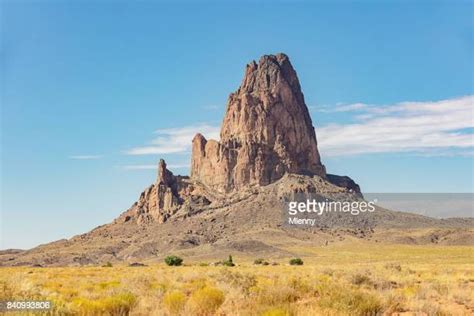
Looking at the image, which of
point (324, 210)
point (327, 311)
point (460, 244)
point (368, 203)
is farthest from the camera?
point (368, 203)

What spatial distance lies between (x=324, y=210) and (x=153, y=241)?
2206 inches

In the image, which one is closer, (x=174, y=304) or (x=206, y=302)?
(x=174, y=304)

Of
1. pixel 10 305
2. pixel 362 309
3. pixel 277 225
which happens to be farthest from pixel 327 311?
pixel 277 225

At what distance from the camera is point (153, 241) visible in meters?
164

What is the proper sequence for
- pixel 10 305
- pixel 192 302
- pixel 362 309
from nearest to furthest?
pixel 10 305 → pixel 362 309 → pixel 192 302

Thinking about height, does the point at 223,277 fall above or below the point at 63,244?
above

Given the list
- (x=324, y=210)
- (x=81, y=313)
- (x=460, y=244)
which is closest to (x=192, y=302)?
(x=81, y=313)

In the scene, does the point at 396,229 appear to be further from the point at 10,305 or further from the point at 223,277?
the point at 10,305

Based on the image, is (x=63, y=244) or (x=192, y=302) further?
(x=63, y=244)

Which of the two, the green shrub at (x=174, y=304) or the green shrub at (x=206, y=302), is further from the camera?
the green shrub at (x=206, y=302)

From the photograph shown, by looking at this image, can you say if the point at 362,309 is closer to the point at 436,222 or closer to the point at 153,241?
the point at 153,241

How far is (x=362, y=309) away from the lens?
47.4ft

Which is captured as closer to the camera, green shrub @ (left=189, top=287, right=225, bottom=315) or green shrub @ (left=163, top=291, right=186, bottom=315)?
green shrub @ (left=163, top=291, right=186, bottom=315)

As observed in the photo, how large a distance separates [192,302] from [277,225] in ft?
488
